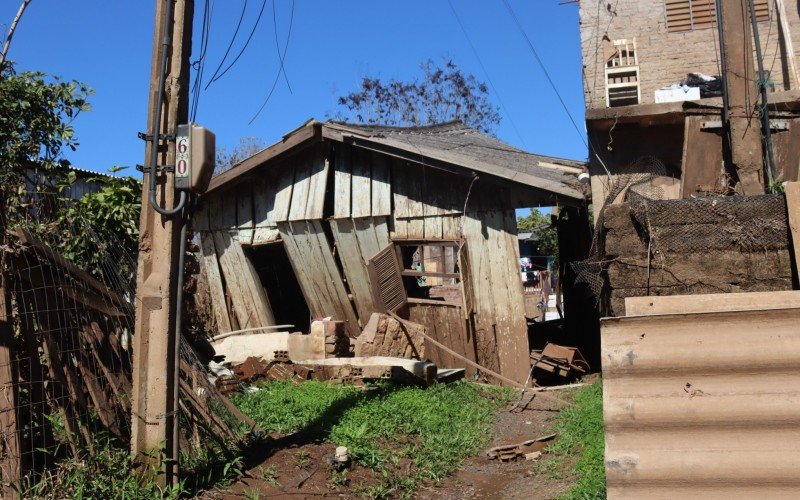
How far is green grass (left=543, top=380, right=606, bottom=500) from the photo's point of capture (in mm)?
5336

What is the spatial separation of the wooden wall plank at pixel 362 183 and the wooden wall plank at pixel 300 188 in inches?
33.9

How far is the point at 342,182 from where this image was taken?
41.7 feet

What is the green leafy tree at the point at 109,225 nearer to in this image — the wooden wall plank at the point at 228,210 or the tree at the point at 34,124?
the tree at the point at 34,124

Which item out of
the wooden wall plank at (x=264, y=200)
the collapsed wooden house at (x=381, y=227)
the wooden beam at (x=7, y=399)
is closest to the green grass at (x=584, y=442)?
the collapsed wooden house at (x=381, y=227)

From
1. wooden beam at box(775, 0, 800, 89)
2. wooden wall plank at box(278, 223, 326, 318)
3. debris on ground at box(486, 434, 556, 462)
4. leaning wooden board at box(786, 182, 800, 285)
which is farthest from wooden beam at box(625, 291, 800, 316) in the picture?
wooden wall plank at box(278, 223, 326, 318)

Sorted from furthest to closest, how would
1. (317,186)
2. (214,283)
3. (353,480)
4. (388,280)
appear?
(214,283) → (317,186) → (388,280) → (353,480)

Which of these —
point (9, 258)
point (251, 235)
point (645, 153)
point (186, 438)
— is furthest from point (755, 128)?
point (251, 235)

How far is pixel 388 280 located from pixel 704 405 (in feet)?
30.5

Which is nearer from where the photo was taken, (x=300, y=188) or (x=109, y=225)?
(x=109, y=225)

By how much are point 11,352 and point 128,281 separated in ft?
6.32

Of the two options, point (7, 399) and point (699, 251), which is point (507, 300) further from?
point (7, 399)

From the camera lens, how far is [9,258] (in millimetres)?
5031

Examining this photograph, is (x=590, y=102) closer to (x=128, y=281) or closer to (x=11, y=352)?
(x=128, y=281)

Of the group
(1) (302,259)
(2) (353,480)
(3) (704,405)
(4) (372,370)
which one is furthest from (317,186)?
(3) (704,405)
